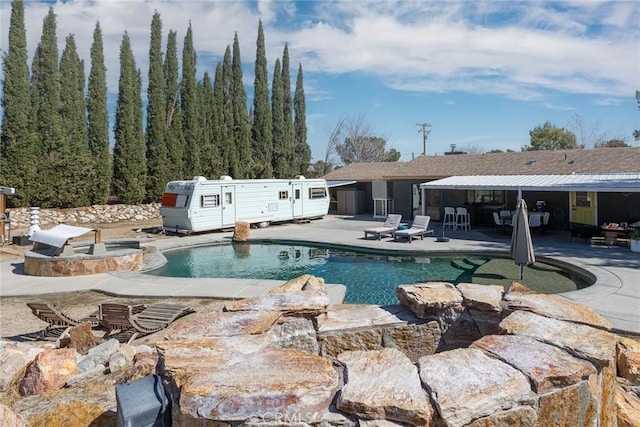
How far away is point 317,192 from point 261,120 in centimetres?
1404

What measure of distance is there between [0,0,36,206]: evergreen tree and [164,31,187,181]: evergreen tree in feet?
27.4

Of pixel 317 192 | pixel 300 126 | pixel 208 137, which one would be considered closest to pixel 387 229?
pixel 317 192

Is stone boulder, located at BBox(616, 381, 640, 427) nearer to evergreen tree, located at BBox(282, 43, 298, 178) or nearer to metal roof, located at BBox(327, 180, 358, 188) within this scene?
metal roof, located at BBox(327, 180, 358, 188)

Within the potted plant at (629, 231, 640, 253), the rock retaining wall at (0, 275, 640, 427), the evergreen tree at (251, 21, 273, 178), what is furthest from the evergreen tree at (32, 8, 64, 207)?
the potted plant at (629, 231, 640, 253)

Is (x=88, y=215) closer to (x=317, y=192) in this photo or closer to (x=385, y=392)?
(x=317, y=192)

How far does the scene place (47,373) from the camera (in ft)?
15.4

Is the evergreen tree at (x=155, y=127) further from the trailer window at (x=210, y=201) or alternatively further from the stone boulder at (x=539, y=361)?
the stone boulder at (x=539, y=361)

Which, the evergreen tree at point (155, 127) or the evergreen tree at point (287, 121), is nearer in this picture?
the evergreen tree at point (155, 127)

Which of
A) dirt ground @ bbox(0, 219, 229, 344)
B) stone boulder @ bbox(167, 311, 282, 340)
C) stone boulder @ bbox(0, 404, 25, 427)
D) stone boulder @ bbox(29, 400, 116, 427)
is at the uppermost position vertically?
stone boulder @ bbox(167, 311, 282, 340)

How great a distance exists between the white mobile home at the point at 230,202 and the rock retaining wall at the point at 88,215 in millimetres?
7483

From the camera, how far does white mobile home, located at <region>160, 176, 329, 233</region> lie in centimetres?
1991

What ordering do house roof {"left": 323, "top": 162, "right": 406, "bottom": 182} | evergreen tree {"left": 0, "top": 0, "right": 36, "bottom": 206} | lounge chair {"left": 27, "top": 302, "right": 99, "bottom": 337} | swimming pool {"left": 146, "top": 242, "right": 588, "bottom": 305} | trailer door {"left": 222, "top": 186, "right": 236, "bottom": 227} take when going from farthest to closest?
house roof {"left": 323, "top": 162, "right": 406, "bottom": 182}, evergreen tree {"left": 0, "top": 0, "right": 36, "bottom": 206}, trailer door {"left": 222, "top": 186, "right": 236, "bottom": 227}, swimming pool {"left": 146, "top": 242, "right": 588, "bottom": 305}, lounge chair {"left": 27, "top": 302, "right": 99, "bottom": 337}

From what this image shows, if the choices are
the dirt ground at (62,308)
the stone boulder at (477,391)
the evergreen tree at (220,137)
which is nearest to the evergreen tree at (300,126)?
the evergreen tree at (220,137)

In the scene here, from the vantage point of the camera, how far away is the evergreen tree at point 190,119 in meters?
31.3
